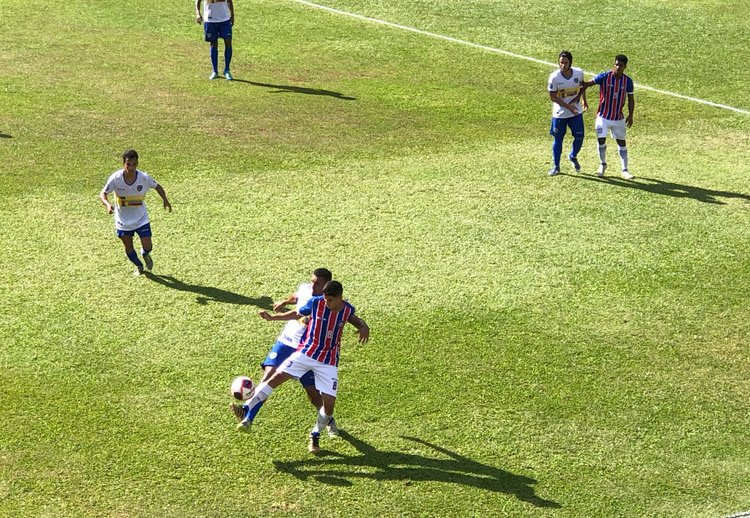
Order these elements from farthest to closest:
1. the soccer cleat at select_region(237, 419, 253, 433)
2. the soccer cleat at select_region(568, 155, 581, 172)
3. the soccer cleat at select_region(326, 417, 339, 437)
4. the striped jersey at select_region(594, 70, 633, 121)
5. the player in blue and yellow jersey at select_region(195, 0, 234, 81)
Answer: the player in blue and yellow jersey at select_region(195, 0, 234, 81), the soccer cleat at select_region(568, 155, 581, 172), the striped jersey at select_region(594, 70, 633, 121), the soccer cleat at select_region(326, 417, 339, 437), the soccer cleat at select_region(237, 419, 253, 433)

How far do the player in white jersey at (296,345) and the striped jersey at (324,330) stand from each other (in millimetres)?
258

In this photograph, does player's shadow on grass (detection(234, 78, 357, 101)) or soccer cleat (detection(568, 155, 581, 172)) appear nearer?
soccer cleat (detection(568, 155, 581, 172))

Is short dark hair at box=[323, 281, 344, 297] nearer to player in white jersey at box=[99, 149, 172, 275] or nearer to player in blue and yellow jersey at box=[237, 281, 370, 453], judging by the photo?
player in blue and yellow jersey at box=[237, 281, 370, 453]

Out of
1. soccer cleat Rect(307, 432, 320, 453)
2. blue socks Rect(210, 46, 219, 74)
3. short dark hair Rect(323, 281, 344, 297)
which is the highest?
blue socks Rect(210, 46, 219, 74)

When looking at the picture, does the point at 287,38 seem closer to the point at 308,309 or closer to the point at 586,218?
the point at 586,218

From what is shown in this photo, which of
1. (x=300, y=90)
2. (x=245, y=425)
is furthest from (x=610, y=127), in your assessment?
(x=245, y=425)

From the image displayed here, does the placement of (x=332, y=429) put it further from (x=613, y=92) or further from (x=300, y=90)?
(x=300, y=90)

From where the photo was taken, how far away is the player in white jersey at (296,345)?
943 cm

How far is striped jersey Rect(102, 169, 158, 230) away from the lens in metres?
12.7

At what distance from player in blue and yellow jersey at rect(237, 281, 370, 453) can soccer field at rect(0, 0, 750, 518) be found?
655 millimetres

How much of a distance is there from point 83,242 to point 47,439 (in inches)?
203

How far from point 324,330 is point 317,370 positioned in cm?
42

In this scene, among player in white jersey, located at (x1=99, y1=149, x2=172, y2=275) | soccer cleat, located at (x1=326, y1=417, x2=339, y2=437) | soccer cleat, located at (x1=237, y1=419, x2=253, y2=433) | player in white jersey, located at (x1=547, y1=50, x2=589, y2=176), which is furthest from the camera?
player in white jersey, located at (x1=547, y1=50, x2=589, y2=176)

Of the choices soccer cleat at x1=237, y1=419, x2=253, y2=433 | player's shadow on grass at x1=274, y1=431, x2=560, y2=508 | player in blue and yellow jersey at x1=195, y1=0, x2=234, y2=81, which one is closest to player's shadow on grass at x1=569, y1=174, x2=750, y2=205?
player's shadow on grass at x1=274, y1=431, x2=560, y2=508
